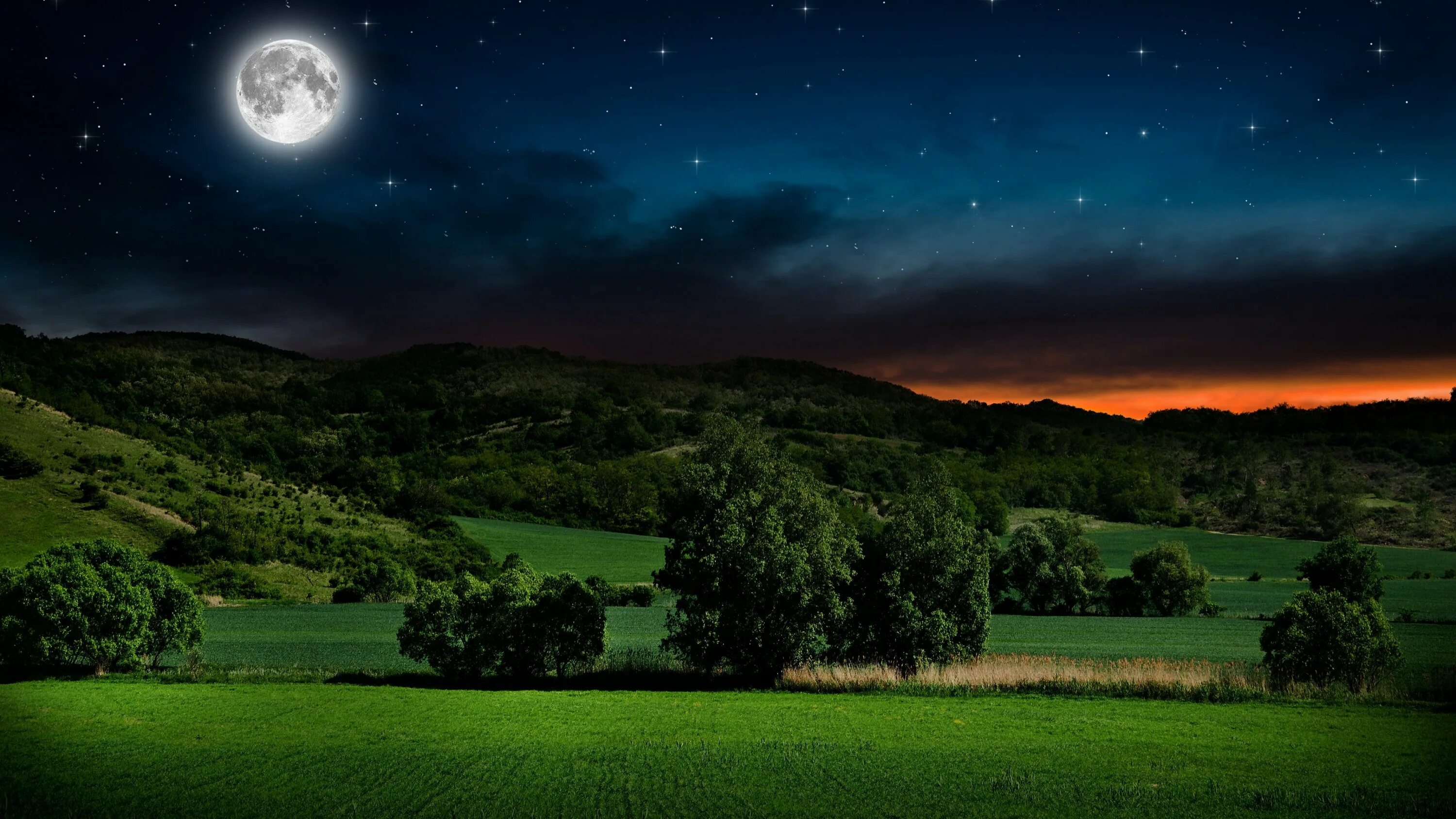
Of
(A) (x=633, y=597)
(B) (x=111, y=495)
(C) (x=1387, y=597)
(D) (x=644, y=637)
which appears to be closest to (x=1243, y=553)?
(C) (x=1387, y=597)

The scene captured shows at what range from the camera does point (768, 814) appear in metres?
18.9

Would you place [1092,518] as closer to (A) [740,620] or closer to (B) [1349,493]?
(B) [1349,493]

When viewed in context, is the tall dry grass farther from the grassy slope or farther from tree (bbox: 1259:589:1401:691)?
the grassy slope

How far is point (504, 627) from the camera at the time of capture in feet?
120

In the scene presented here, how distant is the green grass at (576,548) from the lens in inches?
3976

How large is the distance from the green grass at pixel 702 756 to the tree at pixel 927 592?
5712 millimetres

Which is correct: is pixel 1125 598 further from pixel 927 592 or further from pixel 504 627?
pixel 504 627

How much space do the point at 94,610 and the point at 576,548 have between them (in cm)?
8042

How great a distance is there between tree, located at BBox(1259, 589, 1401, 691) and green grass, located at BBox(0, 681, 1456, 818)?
2.81 m

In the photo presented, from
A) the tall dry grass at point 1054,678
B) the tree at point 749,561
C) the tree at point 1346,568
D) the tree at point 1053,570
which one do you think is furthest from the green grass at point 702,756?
the tree at point 1053,570

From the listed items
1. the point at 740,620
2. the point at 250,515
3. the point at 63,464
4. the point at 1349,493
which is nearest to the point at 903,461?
the point at 1349,493

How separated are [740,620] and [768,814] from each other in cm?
1724

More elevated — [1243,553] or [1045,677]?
[1243,553]

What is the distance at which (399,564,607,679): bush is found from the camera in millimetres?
36594
